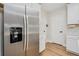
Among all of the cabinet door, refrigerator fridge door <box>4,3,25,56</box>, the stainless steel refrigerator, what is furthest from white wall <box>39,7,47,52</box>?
the cabinet door

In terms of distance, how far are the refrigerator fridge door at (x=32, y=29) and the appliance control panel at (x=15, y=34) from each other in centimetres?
17

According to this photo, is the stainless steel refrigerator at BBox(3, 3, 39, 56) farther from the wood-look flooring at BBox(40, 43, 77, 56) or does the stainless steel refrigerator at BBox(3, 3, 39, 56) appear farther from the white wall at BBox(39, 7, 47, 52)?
the wood-look flooring at BBox(40, 43, 77, 56)

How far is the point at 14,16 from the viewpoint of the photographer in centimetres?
130

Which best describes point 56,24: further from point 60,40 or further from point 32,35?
point 32,35

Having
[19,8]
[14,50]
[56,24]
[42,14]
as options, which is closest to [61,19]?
[56,24]

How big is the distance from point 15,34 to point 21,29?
0.40 feet

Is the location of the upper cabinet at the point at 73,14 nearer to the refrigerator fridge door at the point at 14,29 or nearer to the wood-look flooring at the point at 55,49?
the wood-look flooring at the point at 55,49

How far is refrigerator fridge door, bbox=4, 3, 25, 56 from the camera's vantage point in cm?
121

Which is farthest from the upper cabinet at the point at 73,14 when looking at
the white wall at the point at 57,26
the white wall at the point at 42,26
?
the white wall at the point at 42,26

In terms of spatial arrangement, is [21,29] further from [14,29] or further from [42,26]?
[42,26]

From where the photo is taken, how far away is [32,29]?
5.11 ft

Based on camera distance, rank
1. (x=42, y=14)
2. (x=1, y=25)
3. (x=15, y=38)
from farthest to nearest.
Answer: (x=42, y=14) → (x=15, y=38) → (x=1, y=25)

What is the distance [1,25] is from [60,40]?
0.92m

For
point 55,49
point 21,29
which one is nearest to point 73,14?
point 55,49
